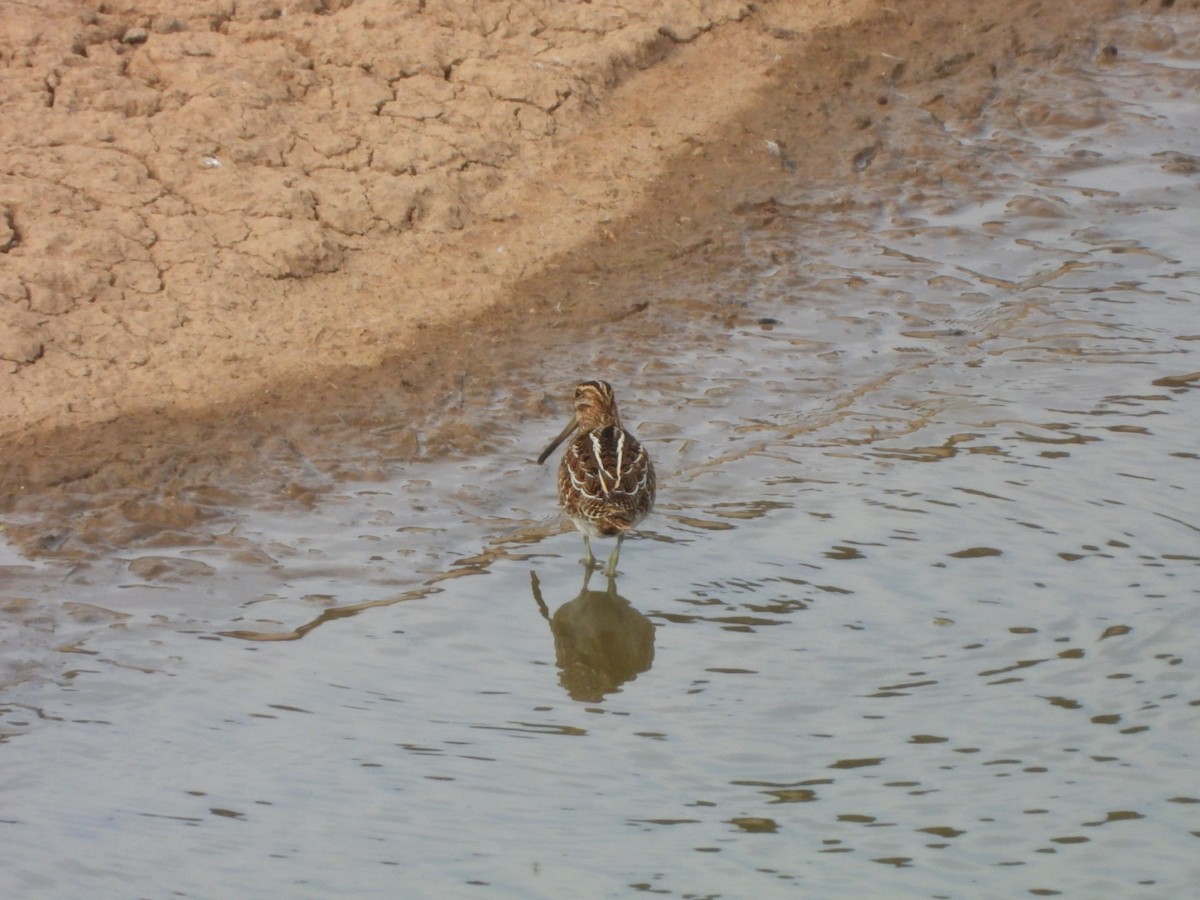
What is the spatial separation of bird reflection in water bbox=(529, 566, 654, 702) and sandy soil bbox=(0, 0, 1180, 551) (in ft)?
4.56

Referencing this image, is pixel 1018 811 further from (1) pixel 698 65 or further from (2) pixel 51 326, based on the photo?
(1) pixel 698 65

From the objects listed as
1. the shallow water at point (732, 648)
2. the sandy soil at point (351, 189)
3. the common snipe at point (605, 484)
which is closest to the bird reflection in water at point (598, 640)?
the shallow water at point (732, 648)

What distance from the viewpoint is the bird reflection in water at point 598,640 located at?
562 cm

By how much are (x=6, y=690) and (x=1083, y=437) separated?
4.44m

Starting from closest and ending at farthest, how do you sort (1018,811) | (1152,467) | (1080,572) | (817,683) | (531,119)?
(1018,811), (817,683), (1080,572), (1152,467), (531,119)

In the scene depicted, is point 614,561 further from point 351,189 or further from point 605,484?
point 351,189

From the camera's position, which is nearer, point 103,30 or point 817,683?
point 817,683

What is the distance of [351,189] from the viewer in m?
8.55

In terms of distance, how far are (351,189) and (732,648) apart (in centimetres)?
391

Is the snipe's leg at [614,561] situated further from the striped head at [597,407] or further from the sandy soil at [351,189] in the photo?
the sandy soil at [351,189]

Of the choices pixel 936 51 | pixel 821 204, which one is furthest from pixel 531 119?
pixel 936 51

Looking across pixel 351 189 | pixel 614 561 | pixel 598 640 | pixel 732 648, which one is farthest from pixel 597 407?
pixel 351 189

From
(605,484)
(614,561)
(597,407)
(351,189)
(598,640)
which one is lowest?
(598,640)

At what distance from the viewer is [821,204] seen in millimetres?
9305
